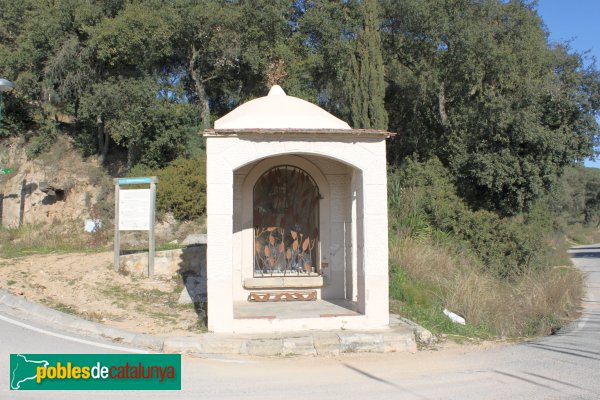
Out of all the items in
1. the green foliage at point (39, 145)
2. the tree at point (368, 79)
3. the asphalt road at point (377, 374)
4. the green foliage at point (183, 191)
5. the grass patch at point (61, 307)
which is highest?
the tree at point (368, 79)

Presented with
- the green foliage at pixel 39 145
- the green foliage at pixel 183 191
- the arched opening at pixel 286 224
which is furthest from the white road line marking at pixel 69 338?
the green foliage at pixel 39 145

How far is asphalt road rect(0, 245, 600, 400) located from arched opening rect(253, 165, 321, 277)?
3490mm

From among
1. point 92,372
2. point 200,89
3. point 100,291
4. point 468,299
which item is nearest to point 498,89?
point 200,89

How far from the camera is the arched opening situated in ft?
35.1

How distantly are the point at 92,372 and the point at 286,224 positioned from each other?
5.40 meters

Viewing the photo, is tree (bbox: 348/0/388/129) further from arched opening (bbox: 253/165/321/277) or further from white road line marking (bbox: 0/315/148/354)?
white road line marking (bbox: 0/315/148/354)

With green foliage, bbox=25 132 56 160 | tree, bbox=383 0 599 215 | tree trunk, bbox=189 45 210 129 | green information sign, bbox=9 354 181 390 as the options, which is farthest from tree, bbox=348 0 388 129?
green information sign, bbox=9 354 181 390

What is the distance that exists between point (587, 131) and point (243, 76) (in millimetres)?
16073

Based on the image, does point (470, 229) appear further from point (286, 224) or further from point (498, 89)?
point (286, 224)

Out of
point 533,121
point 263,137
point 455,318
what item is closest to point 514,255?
point 533,121

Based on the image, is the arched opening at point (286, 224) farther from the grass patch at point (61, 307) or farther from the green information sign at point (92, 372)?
the green information sign at point (92, 372)

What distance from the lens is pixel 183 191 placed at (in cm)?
2042

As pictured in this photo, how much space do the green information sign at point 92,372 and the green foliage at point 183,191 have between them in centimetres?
1376

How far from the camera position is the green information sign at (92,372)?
5.76m
